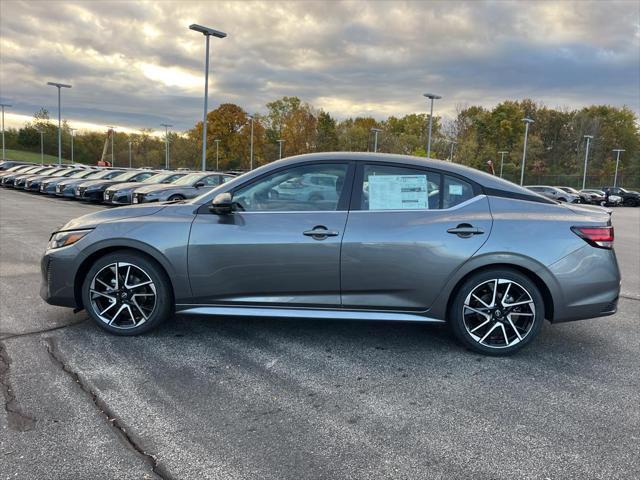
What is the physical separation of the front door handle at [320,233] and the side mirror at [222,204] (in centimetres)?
66

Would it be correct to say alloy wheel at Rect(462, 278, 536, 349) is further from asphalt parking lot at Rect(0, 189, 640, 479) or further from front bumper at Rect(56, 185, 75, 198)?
front bumper at Rect(56, 185, 75, 198)

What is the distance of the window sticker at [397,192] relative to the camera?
12.8 feet

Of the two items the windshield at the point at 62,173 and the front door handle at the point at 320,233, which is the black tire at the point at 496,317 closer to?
the front door handle at the point at 320,233

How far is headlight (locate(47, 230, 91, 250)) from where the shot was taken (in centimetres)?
410

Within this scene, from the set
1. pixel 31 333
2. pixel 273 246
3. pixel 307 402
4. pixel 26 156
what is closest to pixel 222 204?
pixel 273 246

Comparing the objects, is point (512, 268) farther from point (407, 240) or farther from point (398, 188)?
point (398, 188)

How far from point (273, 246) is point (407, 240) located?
1045 mm

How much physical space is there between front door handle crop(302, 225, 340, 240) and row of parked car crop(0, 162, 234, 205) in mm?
9014

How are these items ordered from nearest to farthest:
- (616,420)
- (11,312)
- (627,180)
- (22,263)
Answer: (616,420), (11,312), (22,263), (627,180)

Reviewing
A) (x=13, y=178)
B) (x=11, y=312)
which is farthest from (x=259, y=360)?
(x=13, y=178)

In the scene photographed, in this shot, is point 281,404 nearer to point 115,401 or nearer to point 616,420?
point 115,401

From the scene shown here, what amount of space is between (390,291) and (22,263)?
5.75 metres

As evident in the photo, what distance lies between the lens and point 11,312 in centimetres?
470

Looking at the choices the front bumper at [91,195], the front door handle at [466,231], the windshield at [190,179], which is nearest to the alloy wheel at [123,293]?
the front door handle at [466,231]
